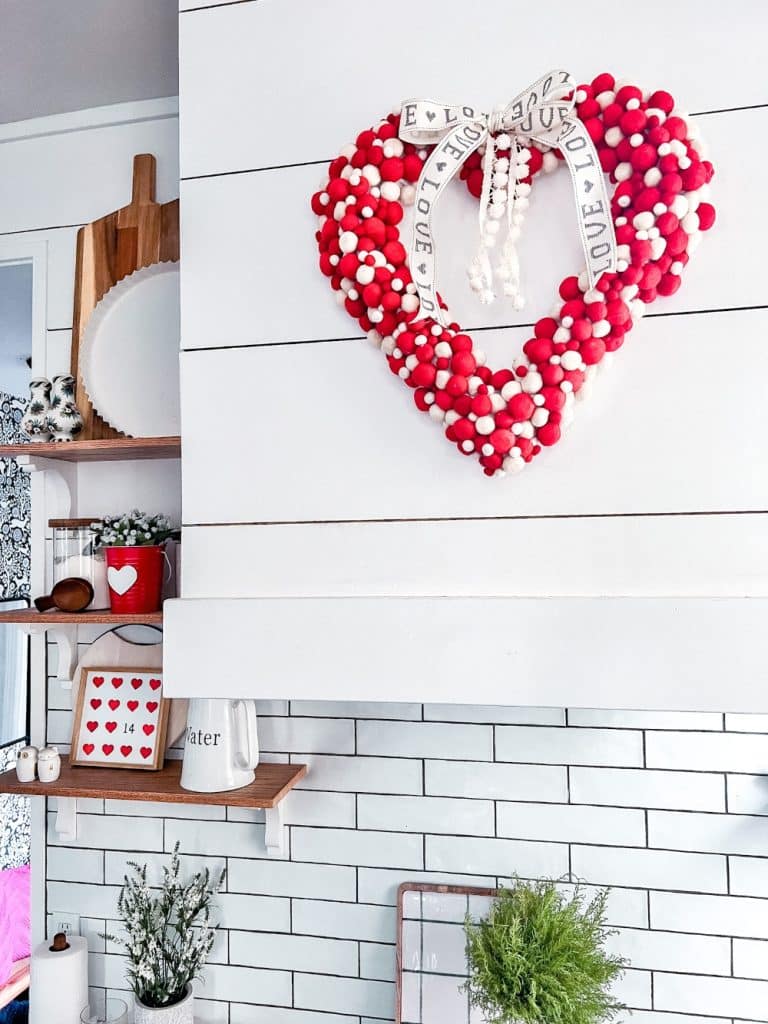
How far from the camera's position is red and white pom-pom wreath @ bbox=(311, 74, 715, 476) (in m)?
0.96

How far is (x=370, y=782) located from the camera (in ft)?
4.74

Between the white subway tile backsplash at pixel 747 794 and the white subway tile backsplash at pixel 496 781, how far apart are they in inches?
10.3

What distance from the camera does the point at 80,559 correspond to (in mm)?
1455

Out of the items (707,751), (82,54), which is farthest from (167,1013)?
(82,54)

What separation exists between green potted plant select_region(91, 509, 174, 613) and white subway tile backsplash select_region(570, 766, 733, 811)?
2.61ft

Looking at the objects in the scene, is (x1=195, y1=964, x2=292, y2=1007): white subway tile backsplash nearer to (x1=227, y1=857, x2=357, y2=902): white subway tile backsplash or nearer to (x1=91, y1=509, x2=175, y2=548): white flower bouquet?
(x1=227, y1=857, x2=357, y2=902): white subway tile backsplash

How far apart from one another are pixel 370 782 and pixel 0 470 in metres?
3.21

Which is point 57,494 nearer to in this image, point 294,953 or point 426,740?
point 426,740

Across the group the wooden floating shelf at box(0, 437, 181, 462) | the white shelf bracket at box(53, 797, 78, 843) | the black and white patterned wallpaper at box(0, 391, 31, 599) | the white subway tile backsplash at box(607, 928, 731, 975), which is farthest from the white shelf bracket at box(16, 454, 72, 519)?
the black and white patterned wallpaper at box(0, 391, 31, 599)

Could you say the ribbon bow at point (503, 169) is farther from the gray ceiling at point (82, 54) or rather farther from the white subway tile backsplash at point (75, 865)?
the white subway tile backsplash at point (75, 865)

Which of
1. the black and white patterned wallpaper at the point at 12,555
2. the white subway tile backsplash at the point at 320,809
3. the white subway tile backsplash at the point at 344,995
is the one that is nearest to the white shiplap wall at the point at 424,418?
the white subway tile backsplash at the point at 320,809

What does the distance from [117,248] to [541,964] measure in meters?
1.42

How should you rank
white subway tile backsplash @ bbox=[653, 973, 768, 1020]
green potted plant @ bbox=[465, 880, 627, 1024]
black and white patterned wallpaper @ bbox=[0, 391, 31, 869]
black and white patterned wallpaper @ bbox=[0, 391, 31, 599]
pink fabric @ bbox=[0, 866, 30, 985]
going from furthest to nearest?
black and white patterned wallpaper @ bbox=[0, 391, 31, 599] < black and white patterned wallpaper @ bbox=[0, 391, 31, 869] < pink fabric @ bbox=[0, 866, 30, 985] < white subway tile backsplash @ bbox=[653, 973, 768, 1020] < green potted plant @ bbox=[465, 880, 627, 1024]

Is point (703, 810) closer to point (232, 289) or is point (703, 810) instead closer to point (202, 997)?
point (202, 997)
